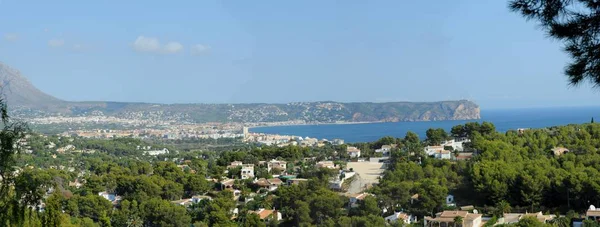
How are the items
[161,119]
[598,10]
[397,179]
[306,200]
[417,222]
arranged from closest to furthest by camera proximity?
[598,10] → [417,222] → [306,200] → [397,179] → [161,119]

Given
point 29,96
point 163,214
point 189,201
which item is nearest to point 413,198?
point 163,214

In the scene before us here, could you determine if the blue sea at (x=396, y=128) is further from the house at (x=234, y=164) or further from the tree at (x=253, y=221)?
the tree at (x=253, y=221)

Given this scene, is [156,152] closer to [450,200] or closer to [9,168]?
[450,200]

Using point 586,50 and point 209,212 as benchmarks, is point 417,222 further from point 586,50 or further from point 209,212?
point 586,50

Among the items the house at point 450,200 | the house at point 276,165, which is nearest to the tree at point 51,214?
the house at point 450,200

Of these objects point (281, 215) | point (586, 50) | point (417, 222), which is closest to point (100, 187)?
point (281, 215)

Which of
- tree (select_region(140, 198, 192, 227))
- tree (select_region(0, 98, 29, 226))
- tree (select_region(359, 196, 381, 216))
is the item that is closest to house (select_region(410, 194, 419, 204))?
tree (select_region(359, 196, 381, 216))
